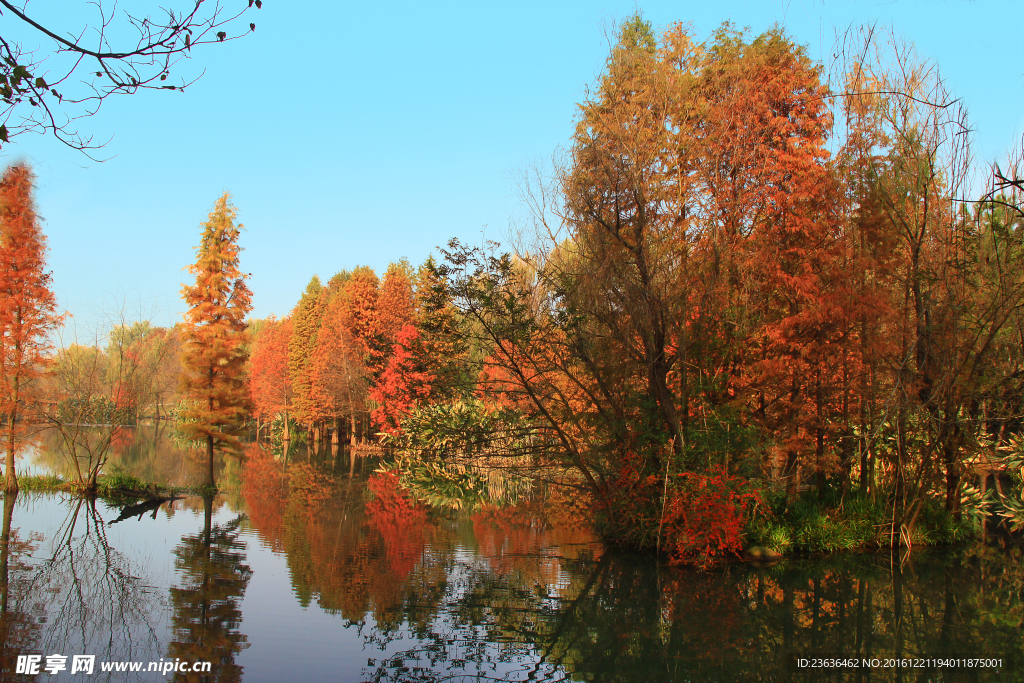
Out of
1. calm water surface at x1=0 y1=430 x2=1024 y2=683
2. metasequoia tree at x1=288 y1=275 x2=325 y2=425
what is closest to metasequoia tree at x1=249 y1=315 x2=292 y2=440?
metasequoia tree at x1=288 y1=275 x2=325 y2=425

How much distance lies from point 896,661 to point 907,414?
16.9 ft

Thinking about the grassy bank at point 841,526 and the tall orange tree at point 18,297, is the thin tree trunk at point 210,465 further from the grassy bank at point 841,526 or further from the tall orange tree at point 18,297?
the grassy bank at point 841,526

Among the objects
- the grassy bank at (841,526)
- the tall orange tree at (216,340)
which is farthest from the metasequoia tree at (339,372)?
the grassy bank at (841,526)

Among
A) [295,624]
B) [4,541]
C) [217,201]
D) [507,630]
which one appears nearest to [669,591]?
[507,630]

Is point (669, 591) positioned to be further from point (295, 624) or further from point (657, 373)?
point (295, 624)

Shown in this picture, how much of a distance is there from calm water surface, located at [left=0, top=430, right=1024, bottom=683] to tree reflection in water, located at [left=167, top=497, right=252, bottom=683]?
1.4 inches

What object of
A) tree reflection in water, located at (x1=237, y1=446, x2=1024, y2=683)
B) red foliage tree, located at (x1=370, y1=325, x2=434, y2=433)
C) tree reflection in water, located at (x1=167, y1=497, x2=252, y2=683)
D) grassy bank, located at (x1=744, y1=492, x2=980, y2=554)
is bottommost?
tree reflection in water, located at (x1=237, y1=446, x2=1024, y2=683)

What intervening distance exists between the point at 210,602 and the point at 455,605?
3.18 meters

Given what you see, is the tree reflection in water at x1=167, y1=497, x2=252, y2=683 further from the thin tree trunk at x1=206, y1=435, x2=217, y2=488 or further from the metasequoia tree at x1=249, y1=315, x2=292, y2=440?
the metasequoia tree at x1=249, y1=315, x2=292, y2=440

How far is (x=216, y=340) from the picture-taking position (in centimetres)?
2059

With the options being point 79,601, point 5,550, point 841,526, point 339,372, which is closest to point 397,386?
point 339,372

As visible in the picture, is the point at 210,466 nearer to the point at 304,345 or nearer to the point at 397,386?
the point at 397,386

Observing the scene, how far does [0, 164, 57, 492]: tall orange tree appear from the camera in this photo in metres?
16.3

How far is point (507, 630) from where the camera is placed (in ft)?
26.9
